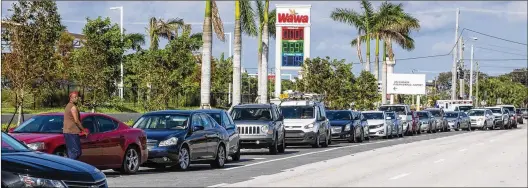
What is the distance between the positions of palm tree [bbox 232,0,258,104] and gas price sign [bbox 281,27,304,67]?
17.5 meters

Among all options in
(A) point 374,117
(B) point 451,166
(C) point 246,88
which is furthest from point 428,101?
(B) point 451,166

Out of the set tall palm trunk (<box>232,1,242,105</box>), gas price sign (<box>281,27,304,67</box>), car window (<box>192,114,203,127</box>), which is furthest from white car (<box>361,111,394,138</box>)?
car window (<box>192,114,203,127</box>)

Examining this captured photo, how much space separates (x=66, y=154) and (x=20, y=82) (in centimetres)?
1242

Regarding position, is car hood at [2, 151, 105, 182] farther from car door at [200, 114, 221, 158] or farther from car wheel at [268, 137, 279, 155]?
car wheel at [268, 137, 279, 155]

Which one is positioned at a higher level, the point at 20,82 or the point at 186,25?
the point at 186,25

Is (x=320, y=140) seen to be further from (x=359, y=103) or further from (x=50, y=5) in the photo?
(x=359, y=103)

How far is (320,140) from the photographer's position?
A: 32.6 m

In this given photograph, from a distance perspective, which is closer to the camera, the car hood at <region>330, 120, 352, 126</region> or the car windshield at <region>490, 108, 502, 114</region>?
the car hood at <region>330, 120, 352, 126</region>

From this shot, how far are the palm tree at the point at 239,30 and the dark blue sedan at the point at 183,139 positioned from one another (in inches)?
673

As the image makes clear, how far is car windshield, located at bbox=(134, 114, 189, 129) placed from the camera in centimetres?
1962

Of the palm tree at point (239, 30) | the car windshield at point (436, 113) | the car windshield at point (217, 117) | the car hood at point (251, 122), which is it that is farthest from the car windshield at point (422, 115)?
the car windshield at point (217, 117)

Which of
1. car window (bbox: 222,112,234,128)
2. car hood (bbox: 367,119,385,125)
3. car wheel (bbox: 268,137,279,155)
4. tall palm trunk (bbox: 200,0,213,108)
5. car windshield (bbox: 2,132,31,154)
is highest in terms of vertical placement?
tall palm trunk (bbox: 200,0,213,108)

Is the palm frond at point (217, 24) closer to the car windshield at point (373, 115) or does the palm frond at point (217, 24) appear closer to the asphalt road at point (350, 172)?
the car windshield at point (373, 115)

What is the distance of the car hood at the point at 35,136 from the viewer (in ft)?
51.1
